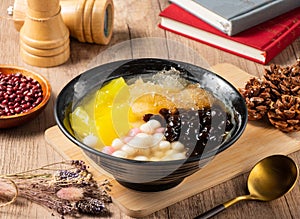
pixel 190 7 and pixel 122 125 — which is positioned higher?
pixel 122 125

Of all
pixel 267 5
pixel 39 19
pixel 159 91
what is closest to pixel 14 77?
pixel 39 19

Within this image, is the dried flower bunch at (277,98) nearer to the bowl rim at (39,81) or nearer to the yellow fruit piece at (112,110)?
the yellow fruit piece at (112,110)

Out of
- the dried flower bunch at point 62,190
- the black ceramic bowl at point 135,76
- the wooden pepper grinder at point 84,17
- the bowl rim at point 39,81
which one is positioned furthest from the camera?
the wooden pepper grinder at point 84,17

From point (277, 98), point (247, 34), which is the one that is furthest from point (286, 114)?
point (247, 34)

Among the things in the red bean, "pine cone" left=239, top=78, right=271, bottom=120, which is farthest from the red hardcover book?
the red bean

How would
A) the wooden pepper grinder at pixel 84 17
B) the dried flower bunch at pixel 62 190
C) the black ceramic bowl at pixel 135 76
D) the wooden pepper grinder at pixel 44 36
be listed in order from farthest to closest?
the wooden pepper grinder at pixel 84 17, the wooden pepper grinder at pixel 44 36, the dried flower bunch at pixel 62 190, the black ceramic bowl at pixel 135 76

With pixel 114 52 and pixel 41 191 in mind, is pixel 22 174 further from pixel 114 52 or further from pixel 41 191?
pixel 114 52

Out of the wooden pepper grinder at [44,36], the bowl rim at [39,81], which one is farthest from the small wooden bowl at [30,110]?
the wooden pepper grinder at [44,36]
